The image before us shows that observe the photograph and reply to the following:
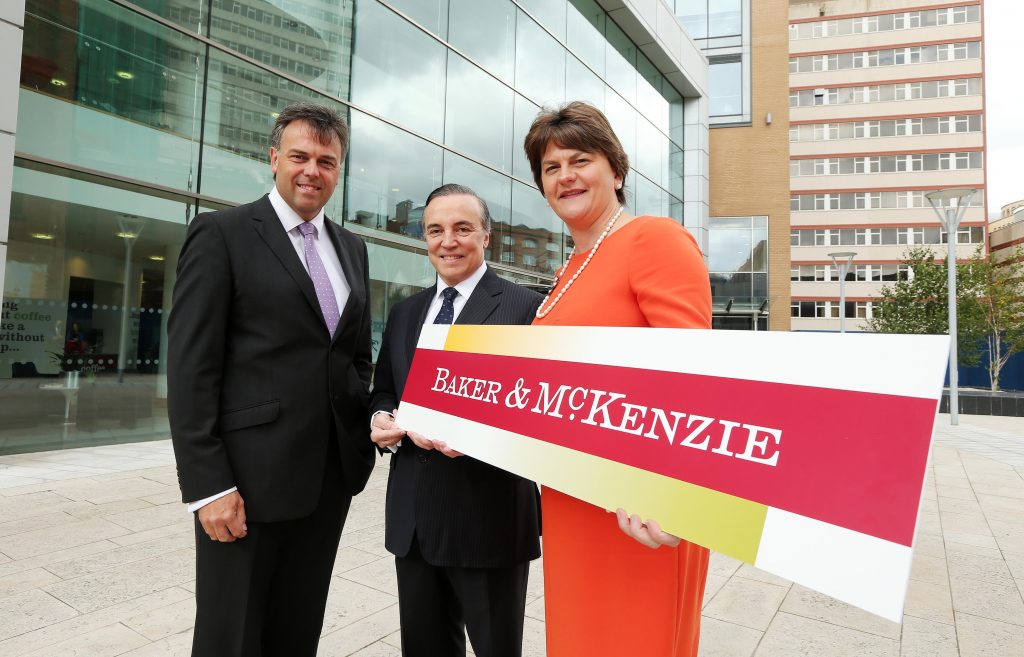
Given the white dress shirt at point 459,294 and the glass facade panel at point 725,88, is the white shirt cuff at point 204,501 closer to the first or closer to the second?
the white dress shirt at point 459,294

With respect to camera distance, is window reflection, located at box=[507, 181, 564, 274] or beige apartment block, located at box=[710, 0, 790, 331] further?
beige apartment block, located at box=[710, 0, 790, 331]

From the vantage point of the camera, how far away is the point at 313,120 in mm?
1840

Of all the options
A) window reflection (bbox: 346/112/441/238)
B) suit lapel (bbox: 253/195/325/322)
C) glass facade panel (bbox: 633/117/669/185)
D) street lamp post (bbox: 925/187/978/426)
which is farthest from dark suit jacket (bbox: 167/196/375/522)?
glass facade panel (bbox: 633/117/669/185)

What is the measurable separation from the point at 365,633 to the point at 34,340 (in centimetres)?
643

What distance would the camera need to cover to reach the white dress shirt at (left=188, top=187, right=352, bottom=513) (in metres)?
1.90

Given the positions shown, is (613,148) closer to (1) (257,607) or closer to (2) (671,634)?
(2) (671,634)

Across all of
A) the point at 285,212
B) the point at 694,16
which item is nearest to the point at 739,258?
the point at 694,16

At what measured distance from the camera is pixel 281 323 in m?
1.76

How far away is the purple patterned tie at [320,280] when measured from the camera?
1.90 meters

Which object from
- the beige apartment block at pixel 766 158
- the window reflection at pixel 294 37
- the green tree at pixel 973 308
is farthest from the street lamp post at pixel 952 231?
the window reflection at pixel 294 37

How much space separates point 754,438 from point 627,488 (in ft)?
0.95

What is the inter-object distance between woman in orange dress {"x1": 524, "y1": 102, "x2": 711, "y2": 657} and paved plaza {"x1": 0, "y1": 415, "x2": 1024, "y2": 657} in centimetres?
150

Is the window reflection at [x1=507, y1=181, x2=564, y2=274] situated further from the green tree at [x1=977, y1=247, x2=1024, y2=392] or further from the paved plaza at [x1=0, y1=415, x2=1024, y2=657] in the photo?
the green tree at [x1=977, y1=247, x2=1024, y2=392]

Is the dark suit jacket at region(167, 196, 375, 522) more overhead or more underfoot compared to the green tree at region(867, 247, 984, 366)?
more underfoot
